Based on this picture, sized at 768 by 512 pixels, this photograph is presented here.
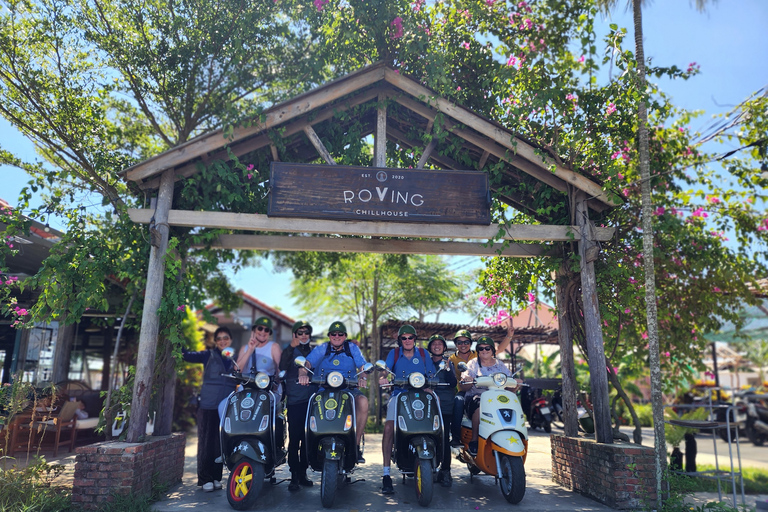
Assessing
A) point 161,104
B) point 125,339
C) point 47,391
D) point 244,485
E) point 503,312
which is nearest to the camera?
point 244,485

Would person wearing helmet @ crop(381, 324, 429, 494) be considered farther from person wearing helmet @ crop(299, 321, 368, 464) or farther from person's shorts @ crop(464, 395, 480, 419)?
person's shorts @ crop(464, 395, 480, 419)

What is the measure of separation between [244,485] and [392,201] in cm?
323

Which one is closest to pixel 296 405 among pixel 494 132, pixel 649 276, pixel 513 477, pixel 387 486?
pixel 387 486

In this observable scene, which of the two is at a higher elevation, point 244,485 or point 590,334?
point 590,334

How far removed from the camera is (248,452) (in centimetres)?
475

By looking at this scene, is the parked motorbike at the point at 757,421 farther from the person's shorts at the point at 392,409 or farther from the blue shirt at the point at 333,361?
the blue shirt at the point at 333,361

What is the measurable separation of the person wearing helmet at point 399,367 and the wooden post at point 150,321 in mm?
2529

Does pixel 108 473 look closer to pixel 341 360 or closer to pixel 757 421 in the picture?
pixel 341 360

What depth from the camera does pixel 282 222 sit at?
591 cm

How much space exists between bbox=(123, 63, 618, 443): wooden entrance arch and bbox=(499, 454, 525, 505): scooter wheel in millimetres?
1276

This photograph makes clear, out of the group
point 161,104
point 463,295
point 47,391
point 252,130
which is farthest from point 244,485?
point 463,295

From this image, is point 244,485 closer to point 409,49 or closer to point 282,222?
point 282,222

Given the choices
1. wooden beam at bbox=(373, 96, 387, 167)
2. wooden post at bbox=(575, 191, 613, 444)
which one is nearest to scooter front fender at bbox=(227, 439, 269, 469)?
wooden beam at bbox=(373, 96, 387, 167)

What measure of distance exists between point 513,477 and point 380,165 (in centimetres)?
354
